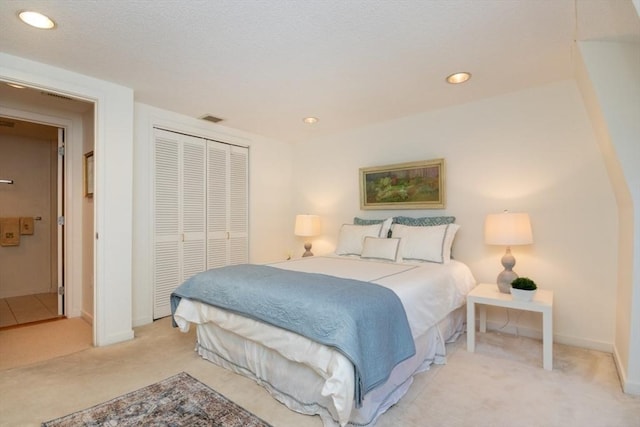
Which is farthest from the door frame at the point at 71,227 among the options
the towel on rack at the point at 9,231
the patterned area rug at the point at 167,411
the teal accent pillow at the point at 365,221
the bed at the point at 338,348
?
the teal accent pillow at the point at 365,221

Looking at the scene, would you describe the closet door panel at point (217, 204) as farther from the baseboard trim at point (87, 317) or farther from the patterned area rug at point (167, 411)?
the patterned area rug at point (167, 411)

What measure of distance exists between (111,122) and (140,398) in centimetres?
228

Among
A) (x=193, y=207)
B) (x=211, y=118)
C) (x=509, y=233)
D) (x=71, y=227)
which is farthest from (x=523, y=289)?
(x=71, y=227)

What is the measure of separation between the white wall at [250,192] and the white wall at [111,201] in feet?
1.32

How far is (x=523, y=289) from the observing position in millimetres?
2391

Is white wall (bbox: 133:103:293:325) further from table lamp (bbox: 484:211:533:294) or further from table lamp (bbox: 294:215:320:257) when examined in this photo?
table lamp (bbox: 484:211:533:294)

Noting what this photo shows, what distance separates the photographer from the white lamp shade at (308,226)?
4.23 meters

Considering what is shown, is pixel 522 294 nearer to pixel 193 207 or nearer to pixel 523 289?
pixel 523 289

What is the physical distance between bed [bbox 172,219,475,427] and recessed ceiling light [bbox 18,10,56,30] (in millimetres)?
2012

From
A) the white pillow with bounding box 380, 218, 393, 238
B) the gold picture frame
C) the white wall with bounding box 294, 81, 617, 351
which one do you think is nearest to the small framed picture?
the gold picture frame

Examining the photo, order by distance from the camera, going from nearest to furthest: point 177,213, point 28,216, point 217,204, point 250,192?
point 177,213 < point 217,204 < point 250,192 < point 28,216

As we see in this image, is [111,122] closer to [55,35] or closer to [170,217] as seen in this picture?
[55,35]

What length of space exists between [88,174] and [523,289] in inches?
172

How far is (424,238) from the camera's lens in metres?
3.08
